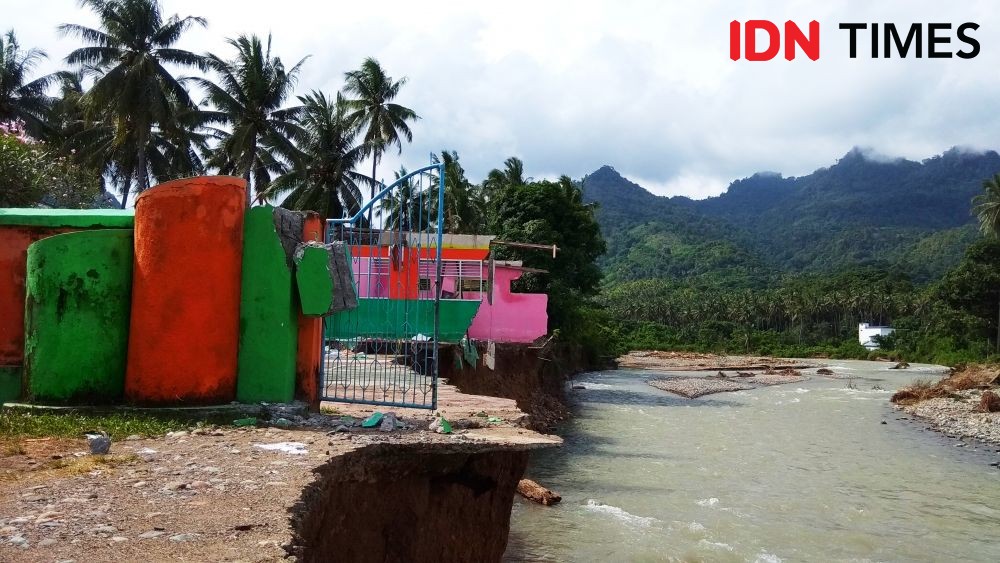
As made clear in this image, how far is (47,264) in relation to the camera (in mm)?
6723

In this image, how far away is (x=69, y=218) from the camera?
7.48 m

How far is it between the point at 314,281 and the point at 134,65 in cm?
2224

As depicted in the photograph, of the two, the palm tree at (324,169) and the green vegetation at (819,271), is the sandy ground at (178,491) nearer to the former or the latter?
the palm tree at (324,169)

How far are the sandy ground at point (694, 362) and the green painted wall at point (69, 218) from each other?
4660 cm

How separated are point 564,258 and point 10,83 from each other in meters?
22.5

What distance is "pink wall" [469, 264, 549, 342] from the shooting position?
22391 millimetres

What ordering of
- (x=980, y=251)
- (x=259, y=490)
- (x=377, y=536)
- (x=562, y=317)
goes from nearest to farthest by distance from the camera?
(x=259, y=490) < (x=377, y=536) < (x=562, y=317) < (x=980, y=251)

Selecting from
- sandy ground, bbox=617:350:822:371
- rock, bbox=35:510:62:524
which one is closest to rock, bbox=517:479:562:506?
rock, bbox=35:510:62:524

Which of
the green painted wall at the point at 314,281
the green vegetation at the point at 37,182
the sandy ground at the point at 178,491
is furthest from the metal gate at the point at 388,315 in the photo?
the green vegetation at the point at 37,182

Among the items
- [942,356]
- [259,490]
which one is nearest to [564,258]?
[259,490]

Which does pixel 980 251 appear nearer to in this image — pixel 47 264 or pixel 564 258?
pixel 564 258

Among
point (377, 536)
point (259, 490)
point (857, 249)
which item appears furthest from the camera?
point (857, 249)

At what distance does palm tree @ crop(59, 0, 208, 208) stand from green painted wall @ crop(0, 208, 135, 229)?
63.1ft

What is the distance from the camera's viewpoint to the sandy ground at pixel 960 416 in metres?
22.2
